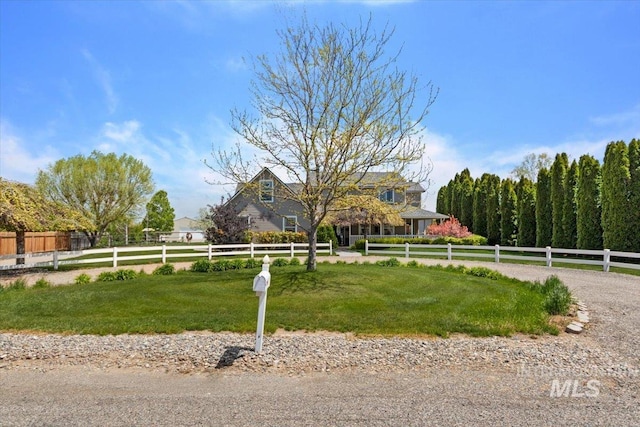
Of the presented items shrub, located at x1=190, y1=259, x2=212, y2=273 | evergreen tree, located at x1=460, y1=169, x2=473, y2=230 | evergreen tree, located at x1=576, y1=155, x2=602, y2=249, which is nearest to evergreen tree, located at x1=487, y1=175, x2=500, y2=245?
evergreen tree, located at x1=460, y1=169, x2=473, y2=230

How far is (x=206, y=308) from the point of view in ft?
28.1

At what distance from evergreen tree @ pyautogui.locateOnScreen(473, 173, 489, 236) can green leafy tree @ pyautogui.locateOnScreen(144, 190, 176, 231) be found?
147 feet

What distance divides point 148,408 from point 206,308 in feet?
15.6

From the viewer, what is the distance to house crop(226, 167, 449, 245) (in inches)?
517

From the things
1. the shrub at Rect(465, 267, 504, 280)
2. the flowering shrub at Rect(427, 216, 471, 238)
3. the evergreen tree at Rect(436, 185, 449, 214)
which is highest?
the evergreen tree at Rect(436, 185, 449, 214)

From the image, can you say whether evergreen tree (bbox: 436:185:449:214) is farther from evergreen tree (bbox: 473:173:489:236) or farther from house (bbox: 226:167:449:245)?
evergreen tree (bbox: 473:173:489:236)

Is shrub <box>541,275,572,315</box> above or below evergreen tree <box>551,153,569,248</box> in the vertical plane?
below

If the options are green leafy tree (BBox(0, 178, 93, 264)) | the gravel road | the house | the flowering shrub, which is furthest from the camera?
the flowering shrub

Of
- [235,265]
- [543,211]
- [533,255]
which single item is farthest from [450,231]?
[235,265]

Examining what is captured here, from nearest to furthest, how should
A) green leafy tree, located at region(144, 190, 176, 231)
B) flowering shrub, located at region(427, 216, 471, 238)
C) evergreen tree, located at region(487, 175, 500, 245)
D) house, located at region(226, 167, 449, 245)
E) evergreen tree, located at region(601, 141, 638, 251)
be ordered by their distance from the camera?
house, located at region(226, 167, 449, 245) → evergreen tree, located at region(601, 141, 638, 251) → flowering shrub, located at region(427, 216, 471, 238) → evergreen tree, located at region(487, 175, 500, 245) → green leafy tree, located at region(144, 190, 176, 231)

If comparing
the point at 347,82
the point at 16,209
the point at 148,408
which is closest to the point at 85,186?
the point at 16,209

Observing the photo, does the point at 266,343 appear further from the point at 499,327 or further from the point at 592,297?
the point at 592,297

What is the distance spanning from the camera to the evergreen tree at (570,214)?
22453 mm

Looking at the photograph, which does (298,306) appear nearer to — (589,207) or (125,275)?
(125,275)
